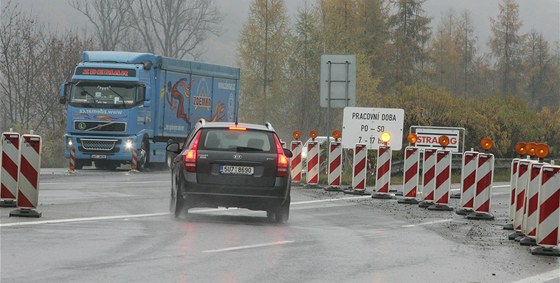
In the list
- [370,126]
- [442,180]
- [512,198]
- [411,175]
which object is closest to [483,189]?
[512,198]

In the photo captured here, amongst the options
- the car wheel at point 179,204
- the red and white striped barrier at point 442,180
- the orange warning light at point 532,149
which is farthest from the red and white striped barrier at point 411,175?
the orange warning light at point 532,149

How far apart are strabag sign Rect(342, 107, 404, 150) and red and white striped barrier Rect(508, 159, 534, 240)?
12106mm

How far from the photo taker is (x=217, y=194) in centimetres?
1823

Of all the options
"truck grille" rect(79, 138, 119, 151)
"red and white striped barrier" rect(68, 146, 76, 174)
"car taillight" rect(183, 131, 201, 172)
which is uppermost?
"car taillight" rect(183, 131, 201, 172)

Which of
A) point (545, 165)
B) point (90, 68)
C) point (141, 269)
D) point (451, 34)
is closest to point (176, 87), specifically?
point (90, 68)

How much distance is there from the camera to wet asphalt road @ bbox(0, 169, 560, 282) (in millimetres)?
11797

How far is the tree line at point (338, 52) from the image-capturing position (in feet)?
160

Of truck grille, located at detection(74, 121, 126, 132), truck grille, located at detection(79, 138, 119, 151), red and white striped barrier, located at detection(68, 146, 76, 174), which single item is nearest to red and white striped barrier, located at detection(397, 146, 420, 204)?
red and white striped barrier, located at detection(68, 146, 76, 174)

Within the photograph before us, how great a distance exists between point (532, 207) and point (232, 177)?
14.6 ft

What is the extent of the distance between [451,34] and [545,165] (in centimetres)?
14013

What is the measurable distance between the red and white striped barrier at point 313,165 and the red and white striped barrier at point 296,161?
2.15ft

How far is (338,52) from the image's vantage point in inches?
3418

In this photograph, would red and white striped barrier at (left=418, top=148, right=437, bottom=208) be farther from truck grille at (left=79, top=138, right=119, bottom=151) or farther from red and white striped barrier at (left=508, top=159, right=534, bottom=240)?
truck grille at (left=79, top=138, right=119, bottom=151)

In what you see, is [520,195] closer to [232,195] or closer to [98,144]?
[232,195]
